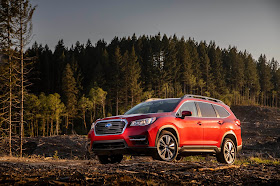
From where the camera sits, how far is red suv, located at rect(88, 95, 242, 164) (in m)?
8.57

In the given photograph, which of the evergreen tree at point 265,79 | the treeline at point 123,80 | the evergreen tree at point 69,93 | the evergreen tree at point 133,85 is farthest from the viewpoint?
the evergreen tree at point 265,79

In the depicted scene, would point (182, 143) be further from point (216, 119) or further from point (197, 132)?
point (216, 119)

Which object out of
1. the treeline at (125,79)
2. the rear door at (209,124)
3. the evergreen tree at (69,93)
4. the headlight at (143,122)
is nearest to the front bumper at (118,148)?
the headlight at (143,122)

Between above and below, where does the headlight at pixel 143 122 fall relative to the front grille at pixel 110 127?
above

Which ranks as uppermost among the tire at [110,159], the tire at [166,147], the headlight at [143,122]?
the headlight at [143,122]

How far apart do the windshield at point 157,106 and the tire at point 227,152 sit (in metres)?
2.29

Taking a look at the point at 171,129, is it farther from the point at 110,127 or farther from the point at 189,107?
the point at 110,127

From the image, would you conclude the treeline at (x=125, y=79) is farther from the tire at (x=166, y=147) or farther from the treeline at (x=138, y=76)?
the tire at (x=166, y=147)

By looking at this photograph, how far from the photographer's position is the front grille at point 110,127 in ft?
28.7

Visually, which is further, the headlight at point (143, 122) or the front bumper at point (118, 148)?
the headlight at point (143, 122)

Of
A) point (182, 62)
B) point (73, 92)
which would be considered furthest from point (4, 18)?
point (182, 62)

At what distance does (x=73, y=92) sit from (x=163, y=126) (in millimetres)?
77327

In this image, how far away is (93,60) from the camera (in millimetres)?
112562

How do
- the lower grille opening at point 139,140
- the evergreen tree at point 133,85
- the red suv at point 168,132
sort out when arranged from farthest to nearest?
the evergreen tree at point 133,85 → the red suv at point 168,132 → the lower grille opening at point 139,140
